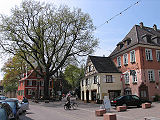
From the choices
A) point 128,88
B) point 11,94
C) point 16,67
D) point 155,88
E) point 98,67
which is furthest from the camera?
point 11,94

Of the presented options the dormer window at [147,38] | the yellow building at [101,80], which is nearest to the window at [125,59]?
Result: the yellow building at [101,80]

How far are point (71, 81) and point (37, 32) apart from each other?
167 feet

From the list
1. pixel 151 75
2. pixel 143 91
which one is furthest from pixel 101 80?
pixel 151 75

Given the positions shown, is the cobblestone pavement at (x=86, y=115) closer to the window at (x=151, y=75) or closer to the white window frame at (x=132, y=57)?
the window at (x=151, y=75)

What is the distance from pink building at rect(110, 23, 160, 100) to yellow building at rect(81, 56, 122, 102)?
153 cm

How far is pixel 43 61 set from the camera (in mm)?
34781

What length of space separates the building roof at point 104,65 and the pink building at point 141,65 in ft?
6.31

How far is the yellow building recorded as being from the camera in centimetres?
3094

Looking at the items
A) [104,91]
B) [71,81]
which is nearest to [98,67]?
[104,91]

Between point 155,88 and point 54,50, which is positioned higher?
point 54,50

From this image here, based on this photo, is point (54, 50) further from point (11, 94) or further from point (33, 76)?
point (11, 94)

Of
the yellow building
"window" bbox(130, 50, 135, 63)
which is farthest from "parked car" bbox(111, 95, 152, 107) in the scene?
"window" bbox(130, 50, 135, 63)

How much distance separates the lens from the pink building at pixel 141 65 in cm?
2742

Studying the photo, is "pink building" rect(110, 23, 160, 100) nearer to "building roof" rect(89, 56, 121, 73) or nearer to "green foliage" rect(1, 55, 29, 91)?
"building roof" rect(89, 56, 121, 73)
